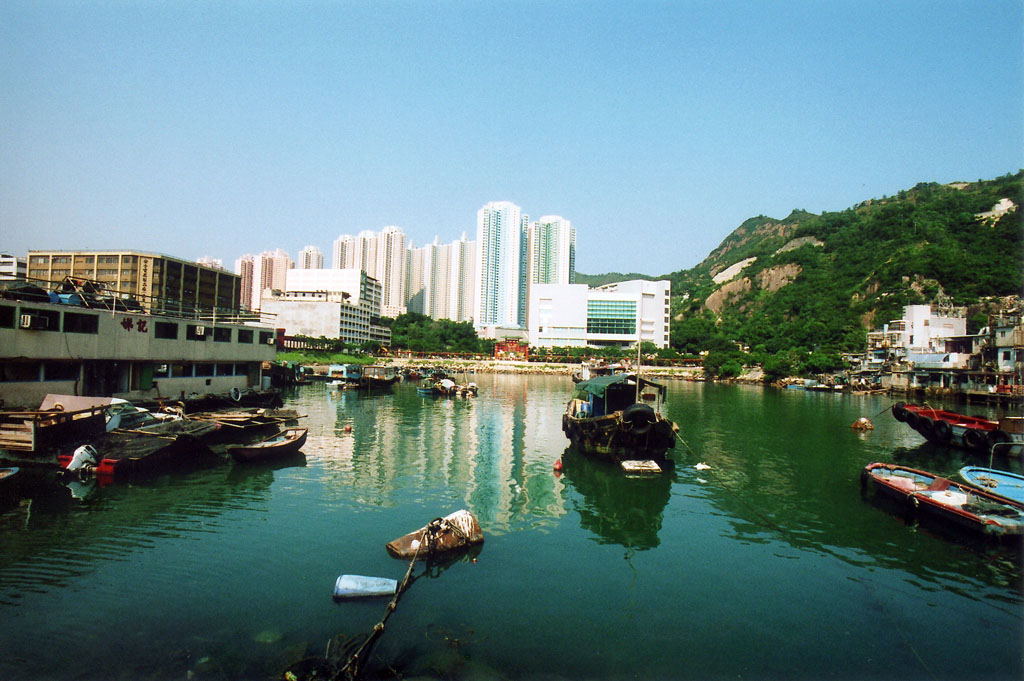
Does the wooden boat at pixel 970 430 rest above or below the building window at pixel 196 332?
below

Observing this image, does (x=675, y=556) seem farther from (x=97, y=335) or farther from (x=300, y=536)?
(x=97, y=335)

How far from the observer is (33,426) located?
46.8 feet

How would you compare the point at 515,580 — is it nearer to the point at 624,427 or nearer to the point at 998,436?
the point at 624,427

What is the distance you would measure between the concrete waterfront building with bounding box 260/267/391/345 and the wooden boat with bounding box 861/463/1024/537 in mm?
79537

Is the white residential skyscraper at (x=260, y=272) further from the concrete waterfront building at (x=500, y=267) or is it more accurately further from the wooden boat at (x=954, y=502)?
the wooden boat at (x=954, y=502)

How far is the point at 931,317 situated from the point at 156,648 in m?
72.3

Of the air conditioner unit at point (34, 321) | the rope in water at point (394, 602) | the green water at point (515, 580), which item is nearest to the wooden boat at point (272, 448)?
the green water at point (515, 580)

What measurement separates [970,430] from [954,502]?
12622mm

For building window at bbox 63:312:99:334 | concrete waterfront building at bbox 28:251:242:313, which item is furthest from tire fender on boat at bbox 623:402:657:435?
concrete waterfront building at bbox 28:251:242:313

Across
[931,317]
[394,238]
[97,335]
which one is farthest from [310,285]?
[931,317]

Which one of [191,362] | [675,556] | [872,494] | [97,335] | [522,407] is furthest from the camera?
[522,407]

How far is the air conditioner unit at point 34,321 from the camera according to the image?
1700 centimetres

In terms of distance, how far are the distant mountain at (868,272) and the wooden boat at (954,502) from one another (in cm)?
6430

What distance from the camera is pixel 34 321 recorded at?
1723cm
